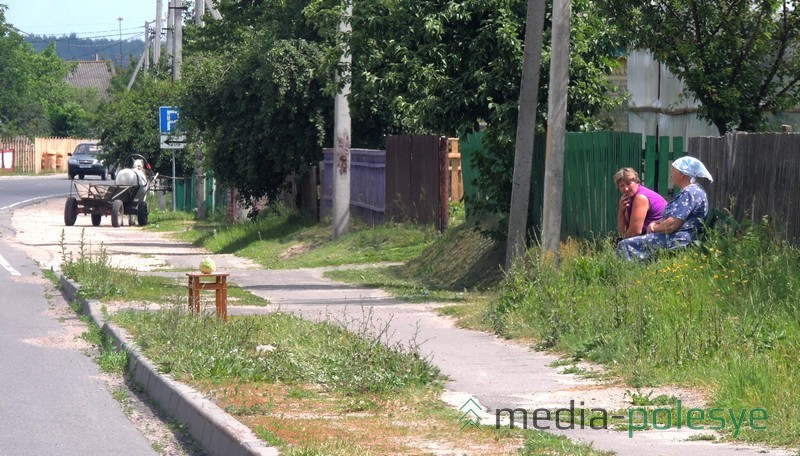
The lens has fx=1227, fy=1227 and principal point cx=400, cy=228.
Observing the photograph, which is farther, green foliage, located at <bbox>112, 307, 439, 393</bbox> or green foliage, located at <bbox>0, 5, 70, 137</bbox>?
green foliage, located at <bbox>0, 5, 70, 137</bbox>

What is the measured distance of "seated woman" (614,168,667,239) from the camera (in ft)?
40.4

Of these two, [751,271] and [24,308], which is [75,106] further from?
[751,271]

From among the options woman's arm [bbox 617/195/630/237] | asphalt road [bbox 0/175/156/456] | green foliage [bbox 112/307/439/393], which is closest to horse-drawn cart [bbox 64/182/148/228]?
asphalt road [bbox 0/175/156/456]

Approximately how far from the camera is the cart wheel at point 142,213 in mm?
34031

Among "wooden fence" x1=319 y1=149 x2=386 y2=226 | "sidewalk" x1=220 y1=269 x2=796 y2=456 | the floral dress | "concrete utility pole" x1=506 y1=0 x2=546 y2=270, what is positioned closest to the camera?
"sidewalk" x1=220 y1=269 x2=796 y2=456

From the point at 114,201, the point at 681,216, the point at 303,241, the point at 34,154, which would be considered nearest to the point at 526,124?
the point at 681,216

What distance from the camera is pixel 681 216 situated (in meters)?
11.6

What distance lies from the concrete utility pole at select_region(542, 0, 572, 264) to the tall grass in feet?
2.43

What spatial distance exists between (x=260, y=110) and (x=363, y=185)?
2.84 metres

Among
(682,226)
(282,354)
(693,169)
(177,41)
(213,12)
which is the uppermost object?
(213,12)

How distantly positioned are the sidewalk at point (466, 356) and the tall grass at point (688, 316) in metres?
0.29

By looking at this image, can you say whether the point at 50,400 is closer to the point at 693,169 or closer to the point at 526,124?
the point at 693,169

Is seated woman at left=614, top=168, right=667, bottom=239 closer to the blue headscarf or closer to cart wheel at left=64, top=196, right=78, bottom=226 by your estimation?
the blue headscarf

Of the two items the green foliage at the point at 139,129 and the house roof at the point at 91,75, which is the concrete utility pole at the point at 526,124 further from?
the house roof at the point at 91,75
